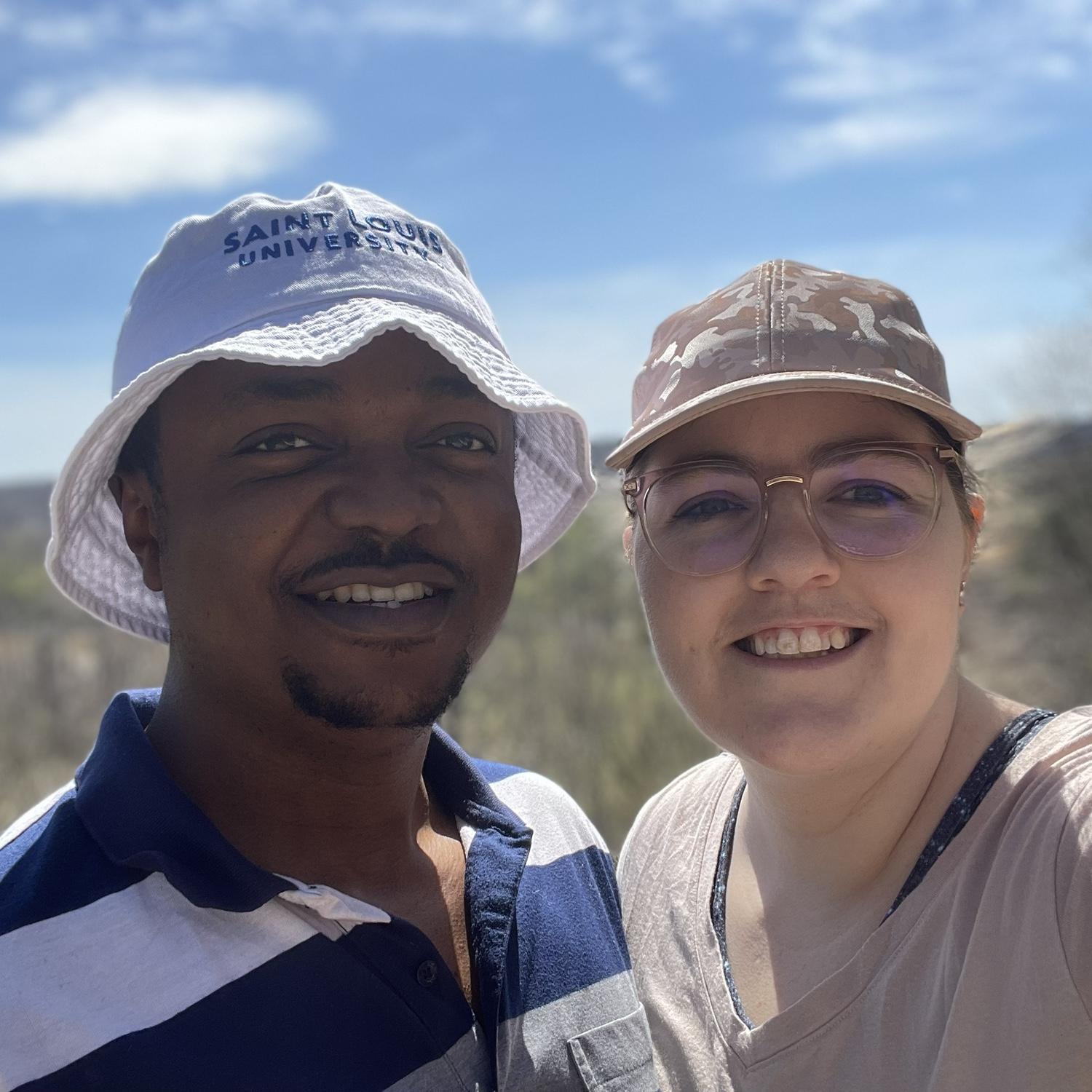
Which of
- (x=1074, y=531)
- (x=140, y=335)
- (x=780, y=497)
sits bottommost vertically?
(x=780, y=497)

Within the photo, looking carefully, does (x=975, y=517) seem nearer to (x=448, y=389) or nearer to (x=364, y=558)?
(x=448, y=389)

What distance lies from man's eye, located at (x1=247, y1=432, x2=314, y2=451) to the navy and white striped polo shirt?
1.82 ft

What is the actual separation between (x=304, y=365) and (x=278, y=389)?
0.25 feet

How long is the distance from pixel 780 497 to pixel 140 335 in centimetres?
123

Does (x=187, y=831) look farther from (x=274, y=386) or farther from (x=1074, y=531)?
(x=1074, y=531)

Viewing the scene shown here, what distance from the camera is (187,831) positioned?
196 centimetres

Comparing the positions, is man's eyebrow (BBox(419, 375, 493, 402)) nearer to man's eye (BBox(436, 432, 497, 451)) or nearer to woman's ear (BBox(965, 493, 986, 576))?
man's eye (BBox(436, 432, 497, 451))

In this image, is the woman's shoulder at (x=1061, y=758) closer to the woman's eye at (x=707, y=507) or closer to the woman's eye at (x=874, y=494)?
the woman's eye at (x=874, y=494)

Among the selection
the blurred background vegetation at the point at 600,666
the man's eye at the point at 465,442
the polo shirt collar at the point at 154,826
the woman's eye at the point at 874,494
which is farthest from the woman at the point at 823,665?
the blurred background vegetation at the point at 600,666

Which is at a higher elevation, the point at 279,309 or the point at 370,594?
the point at 279,309

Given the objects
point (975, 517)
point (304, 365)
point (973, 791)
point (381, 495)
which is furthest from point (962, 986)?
point (304, 365)

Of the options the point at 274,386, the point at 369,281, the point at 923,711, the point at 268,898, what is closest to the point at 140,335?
the point at 274,386

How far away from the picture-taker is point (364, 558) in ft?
6.97

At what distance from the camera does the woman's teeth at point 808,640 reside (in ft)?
7.04
